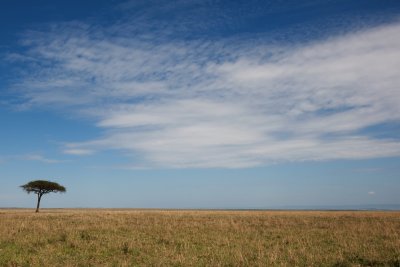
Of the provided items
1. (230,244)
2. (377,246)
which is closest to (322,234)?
(377,246)

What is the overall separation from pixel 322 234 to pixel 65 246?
14.9 m

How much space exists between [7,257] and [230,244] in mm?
9850

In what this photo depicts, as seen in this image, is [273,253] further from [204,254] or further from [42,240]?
[42,240]

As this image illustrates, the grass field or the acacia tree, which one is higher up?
the acacia tree

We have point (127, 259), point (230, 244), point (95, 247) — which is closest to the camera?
point (127, 259)

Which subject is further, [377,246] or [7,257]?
[377,246]

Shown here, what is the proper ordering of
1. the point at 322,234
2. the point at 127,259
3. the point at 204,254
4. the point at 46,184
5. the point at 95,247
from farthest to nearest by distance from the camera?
1. the point at 46,184
2. the point at 322,234
3. the point at 95,247
4. the point at 204,254
5. the point at 127,259

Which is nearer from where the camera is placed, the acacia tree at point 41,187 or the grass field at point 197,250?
the grass field at point 197,250

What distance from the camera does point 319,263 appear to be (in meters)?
14.2

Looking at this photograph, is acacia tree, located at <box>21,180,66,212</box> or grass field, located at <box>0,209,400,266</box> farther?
acacia tree, located at <box>21,180,66,212</box>

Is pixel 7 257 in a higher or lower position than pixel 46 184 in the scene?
lower

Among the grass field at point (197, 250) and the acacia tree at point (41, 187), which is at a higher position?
the acacia tree at point (41, 187)

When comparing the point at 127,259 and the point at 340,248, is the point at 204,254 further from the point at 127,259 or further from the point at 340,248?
the point at 340,248

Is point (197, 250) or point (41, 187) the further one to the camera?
point (41, 187)
